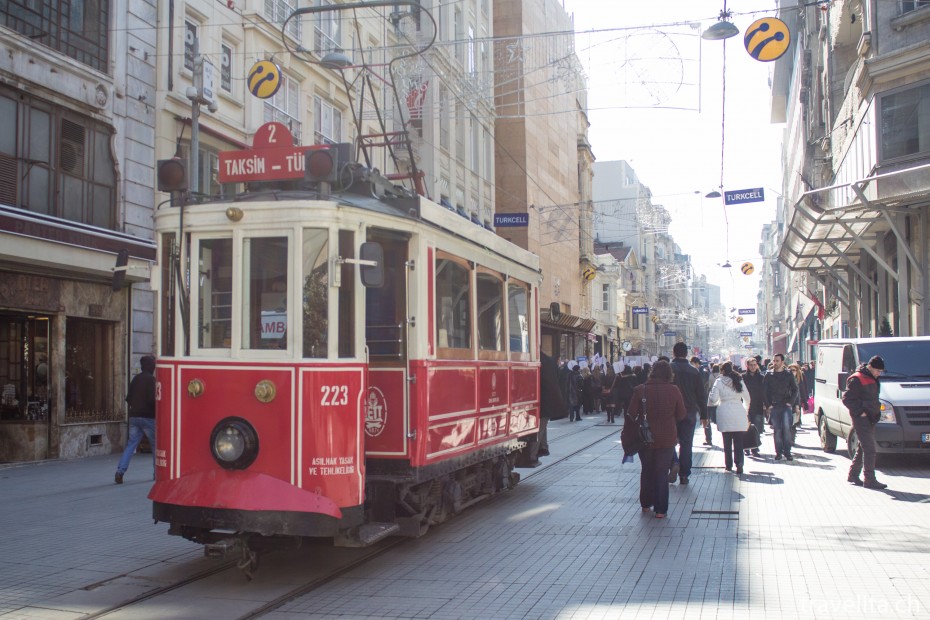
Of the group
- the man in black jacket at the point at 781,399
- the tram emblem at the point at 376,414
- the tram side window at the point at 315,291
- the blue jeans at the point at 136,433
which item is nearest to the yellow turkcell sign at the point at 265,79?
the blue jeans at the point at 136,433

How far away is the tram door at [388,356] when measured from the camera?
25.8ft

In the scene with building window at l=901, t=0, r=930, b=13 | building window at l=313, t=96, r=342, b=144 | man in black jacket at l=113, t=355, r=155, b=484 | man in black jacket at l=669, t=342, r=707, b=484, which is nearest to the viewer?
man in black jacket at l=669, t=342, r=707, b=484

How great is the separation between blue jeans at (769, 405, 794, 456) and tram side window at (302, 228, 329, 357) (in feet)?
33.4

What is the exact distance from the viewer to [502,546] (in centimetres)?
848

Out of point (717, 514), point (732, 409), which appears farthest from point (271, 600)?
point (732, 409)

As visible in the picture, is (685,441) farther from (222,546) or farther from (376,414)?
(222,546)

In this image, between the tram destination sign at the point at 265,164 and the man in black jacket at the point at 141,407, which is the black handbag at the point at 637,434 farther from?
the man in black jacket at the point at 141,407

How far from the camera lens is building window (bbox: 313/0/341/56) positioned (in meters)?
26.0

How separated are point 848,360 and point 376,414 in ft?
31.7

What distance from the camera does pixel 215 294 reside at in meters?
7.25

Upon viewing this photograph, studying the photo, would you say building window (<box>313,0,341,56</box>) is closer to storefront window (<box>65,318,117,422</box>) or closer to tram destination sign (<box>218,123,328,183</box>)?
storefront window (<box>65,318,117,422</box>)

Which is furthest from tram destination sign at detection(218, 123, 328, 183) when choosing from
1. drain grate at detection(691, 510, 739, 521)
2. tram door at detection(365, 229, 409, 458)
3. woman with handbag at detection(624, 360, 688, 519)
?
drain grate at detection(691, 510, 739, 521)

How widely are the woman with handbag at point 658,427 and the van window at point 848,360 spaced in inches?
222

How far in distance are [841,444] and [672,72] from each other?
789 cm
